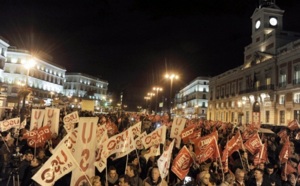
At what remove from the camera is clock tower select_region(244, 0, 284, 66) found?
45.7 metres

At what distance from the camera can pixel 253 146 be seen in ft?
33.0

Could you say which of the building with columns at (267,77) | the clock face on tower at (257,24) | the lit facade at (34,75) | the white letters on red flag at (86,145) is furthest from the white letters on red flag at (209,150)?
the clock face on tower at (257,24)

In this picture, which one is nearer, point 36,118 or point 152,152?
point 152,152

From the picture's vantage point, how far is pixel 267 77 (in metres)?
45.4

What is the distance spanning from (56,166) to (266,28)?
159 ft

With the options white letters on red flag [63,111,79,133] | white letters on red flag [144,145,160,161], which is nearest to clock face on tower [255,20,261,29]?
white letters on red flag [63,111,79,133]

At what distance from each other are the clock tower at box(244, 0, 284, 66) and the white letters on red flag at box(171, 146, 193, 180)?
135 feet

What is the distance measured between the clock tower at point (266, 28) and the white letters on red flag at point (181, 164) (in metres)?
41.0

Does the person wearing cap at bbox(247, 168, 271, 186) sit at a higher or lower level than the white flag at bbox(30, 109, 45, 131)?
lower

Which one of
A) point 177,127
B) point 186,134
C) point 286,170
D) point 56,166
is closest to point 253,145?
point 286,170

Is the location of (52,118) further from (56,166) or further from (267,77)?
(267,77)

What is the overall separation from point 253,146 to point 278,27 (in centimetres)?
4356

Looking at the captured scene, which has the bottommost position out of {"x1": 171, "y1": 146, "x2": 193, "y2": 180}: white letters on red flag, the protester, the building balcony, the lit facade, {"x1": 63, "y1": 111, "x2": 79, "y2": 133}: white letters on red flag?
the protester

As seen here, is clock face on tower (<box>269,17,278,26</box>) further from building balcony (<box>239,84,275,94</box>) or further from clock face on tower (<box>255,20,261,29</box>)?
building balcony (<box>239,84,275,94</box>)
